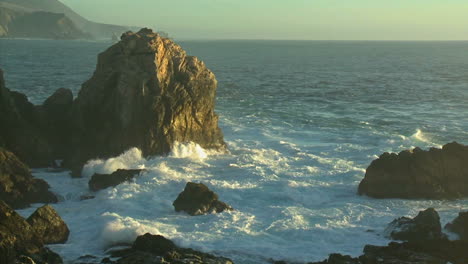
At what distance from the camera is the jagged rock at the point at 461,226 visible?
24.1m

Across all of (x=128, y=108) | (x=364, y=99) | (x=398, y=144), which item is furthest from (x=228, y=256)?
(x=364, y=99)

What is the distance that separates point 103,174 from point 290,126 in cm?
2013

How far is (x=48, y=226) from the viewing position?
23547 millimetres

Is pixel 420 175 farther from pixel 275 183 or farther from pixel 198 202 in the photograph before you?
pixel 198 202

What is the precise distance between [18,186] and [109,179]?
176 inches

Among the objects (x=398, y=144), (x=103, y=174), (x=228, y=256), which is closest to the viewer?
(x=228, y=256)

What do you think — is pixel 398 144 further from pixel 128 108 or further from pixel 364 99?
pixel 364 99

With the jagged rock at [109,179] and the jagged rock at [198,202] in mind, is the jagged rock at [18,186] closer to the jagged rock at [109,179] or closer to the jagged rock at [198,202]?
the jagged rock at [109,179]

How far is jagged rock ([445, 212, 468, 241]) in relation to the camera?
2412cm

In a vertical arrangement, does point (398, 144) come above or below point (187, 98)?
below

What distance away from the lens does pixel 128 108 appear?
35.7 meters

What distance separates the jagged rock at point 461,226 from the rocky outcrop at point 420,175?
530 cm

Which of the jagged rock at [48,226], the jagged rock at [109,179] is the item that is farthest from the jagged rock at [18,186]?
the jagged rock at [48,226]

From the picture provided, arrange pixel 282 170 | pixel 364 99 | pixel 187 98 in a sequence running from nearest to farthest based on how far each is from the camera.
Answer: pixel 282 170 → pixel 187 98 → pixel 364 99
